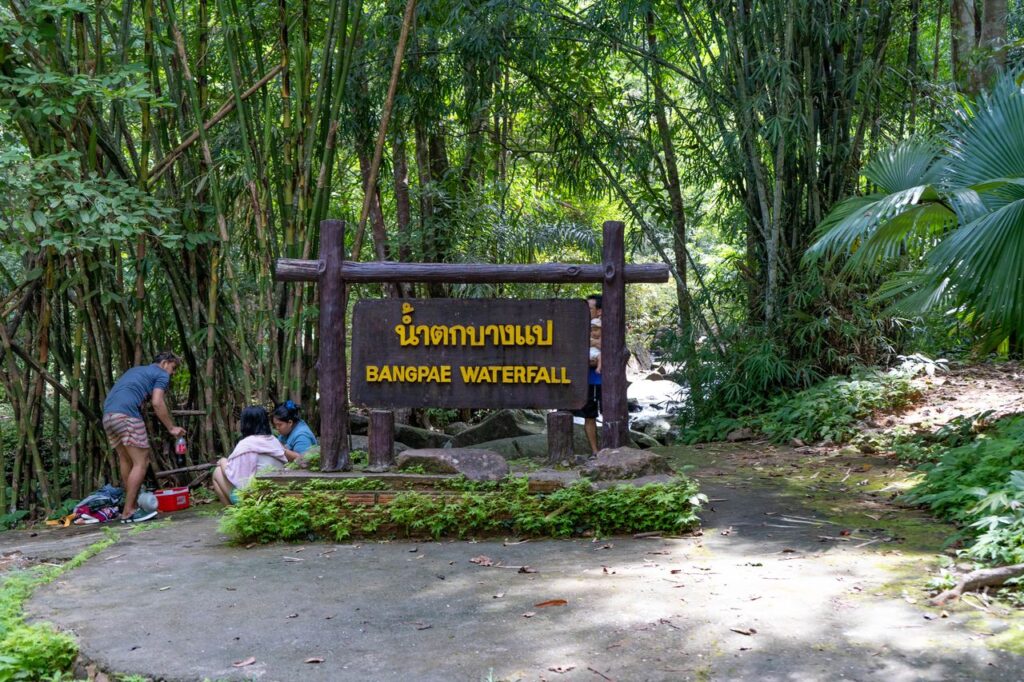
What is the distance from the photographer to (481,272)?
5.50 meters

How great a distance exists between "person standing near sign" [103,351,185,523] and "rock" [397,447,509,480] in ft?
8.17

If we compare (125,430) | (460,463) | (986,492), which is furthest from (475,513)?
(125,430)

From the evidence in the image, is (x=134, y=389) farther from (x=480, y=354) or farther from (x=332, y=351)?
(x=480, y=354)

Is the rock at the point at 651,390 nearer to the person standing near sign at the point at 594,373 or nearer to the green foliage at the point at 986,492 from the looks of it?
the person standing near sign at the point at 594,373

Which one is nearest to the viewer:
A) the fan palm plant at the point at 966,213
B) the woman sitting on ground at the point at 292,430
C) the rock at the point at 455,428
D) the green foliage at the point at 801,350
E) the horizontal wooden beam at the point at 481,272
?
the fan palm plant at the point at 966,213

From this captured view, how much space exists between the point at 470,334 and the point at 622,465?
3.80 ft

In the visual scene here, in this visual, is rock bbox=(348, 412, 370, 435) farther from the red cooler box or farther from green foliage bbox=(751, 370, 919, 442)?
green foliage bbox=(751, 370, 919, 442)

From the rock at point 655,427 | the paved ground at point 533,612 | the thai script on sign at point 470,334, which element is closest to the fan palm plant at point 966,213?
the paved ground at point 533,612

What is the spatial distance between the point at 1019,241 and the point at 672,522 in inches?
89.4

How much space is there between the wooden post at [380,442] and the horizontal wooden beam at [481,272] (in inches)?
32.3

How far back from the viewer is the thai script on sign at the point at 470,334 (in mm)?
5582

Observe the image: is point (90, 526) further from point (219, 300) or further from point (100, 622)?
point (100, 622)

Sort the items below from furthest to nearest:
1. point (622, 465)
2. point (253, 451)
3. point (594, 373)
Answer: point (594, 373) < point (253, 451) < point (622, 465)

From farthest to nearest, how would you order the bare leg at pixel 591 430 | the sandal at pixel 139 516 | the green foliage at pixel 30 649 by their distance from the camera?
the bare leg at pixel 591 430
the sandal at pixel 139 516
the green foliage at pixel 30 649
